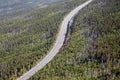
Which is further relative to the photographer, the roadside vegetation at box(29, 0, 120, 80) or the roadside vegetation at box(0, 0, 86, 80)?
the roadside vegetation at box(0, 0, 86, 80)

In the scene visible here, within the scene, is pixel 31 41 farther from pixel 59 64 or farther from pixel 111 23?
pixel 59 64

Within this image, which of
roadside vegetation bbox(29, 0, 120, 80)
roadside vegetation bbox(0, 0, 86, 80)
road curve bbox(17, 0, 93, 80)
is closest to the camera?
roadside vegetation bbox(29, 0, 120, 80)

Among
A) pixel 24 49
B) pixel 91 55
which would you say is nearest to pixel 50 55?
pixel 24 49

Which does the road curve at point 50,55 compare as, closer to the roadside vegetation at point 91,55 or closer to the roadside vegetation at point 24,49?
the roadside vegetation at point 24,49

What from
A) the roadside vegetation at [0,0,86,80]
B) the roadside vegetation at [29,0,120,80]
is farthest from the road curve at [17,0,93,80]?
the roadside vegetation at [29,0,120,80]

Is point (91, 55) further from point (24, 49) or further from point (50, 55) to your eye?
point (24, 49)

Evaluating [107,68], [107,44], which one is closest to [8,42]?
[107,44]

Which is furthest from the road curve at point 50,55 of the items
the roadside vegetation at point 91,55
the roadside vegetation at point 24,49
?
the roadside vegetation at point 91,55

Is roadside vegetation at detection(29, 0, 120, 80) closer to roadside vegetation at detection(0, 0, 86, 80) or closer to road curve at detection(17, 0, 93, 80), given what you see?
road curve at detection(17, 0, 93, 80)

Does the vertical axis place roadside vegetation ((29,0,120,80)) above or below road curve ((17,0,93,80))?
above
